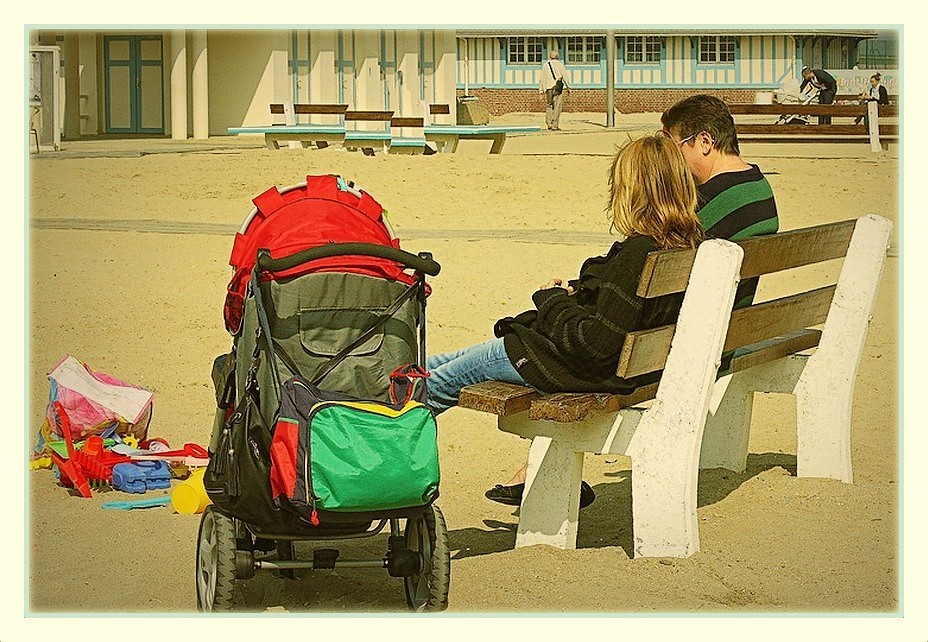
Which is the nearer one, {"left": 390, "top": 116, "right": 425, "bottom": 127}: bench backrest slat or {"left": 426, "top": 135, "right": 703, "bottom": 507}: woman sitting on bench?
{"left": 426, "top": 135, "right": 703, "bottom": 507}: woman sitting on bench

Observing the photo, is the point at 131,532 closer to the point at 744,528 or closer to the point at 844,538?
the point at 744,528

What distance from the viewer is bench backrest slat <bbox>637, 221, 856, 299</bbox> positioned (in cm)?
445

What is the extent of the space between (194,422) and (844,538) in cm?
346

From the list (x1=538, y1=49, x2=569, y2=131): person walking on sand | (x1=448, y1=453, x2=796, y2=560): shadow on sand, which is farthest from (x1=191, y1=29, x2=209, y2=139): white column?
(x1=448, y1=453, x2=796, y2=560): shadow on sand

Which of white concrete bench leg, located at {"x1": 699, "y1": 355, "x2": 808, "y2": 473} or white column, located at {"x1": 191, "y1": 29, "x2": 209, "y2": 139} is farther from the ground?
white column, located at {"x1": 191, "y1": 29, "x2": 209, "y2": 139}

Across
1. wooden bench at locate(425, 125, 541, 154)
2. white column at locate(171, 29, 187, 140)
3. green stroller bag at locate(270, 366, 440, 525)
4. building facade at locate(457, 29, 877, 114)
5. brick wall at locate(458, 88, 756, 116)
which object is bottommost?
green stroller bag at locate(270, 366, 440, 525)

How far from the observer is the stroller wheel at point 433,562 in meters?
4.21

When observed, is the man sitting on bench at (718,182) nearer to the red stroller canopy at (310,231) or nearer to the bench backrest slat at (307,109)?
the red stroller canopy at (310,231)

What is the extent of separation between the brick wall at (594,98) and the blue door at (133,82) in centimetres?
1878

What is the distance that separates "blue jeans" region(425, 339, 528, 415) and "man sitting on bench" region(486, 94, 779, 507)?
1.93 ft

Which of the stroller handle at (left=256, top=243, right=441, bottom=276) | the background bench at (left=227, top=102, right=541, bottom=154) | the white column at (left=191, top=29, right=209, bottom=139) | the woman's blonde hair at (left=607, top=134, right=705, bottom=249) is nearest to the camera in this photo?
the stroller handle at (left=256, top=243, right=441, bottom=276)

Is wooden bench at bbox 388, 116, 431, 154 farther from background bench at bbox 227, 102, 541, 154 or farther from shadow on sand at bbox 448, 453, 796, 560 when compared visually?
shadow on sand at bbox 448, 453, 796, 560

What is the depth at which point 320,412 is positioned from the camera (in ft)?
13.2

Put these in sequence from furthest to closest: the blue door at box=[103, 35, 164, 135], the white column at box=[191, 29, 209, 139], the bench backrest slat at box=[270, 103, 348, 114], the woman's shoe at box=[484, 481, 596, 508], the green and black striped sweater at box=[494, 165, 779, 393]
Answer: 1. the blue door at box=[103, 35, 164, 135]
2. the white column at box=[191, 29, 209, 139]
3. the bench backrest slat at box=[270, 103, 348, 114]
4. the woman's shoe at box=[484, 481, 596, 508]
5. the green and black striped sweater at box=[494, 165, 779, 393]
